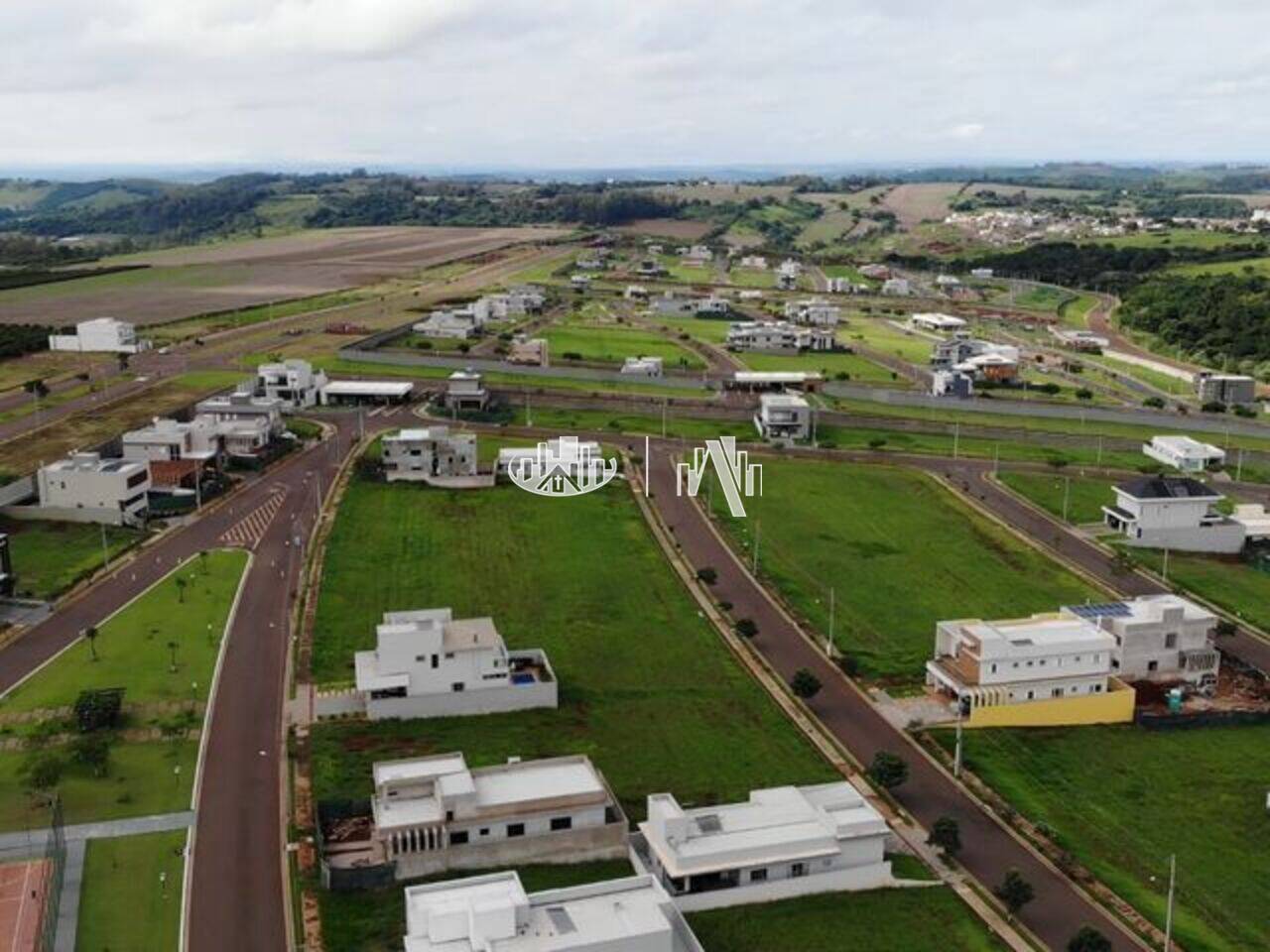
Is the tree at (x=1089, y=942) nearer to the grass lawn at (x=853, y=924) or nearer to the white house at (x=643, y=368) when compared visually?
the grass lawn at (x=853, y=924)

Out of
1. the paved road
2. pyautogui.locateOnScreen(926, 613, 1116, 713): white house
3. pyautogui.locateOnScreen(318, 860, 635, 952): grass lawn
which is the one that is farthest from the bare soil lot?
pyautogui.locateOnScreen(318, 860, 635, 952): grass lawn

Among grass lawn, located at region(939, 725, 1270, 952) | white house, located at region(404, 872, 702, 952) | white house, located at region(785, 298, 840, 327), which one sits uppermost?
white house, located at region(785, 298, 840, 327)

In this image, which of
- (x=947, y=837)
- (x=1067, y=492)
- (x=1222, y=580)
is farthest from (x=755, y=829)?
(x=1067, y=492)

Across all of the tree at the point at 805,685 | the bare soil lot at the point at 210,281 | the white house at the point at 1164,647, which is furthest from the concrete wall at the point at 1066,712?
the bare soil lot at the point at 210,281

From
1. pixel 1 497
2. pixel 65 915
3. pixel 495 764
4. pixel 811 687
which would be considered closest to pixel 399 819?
pixel 495 764

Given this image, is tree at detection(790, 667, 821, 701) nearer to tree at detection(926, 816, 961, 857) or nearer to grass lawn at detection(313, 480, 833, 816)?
grass lawn at detection(313, 480, 833, 816)

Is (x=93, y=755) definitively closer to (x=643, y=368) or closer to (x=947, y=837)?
(x=947, y=837)

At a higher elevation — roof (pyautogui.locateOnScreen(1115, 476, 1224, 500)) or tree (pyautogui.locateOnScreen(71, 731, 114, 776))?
roof (pyautogui.locateOnScreen(1115, 476, 1224, 500))
